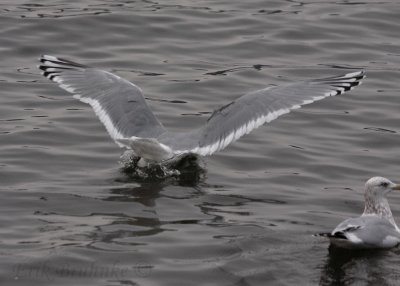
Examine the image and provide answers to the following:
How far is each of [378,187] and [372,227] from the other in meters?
0.66

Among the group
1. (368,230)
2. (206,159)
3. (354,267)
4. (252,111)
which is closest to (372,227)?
(368,230)

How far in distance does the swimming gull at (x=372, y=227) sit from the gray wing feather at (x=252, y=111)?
1471 mm

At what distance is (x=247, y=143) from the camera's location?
1048 centimetres

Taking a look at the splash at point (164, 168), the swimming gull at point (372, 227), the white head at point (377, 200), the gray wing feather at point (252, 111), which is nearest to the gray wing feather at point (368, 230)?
the swimming gull at point (372, 227)

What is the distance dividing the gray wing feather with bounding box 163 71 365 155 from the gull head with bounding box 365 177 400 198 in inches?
54.6

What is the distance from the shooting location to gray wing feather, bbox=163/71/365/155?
9.22m

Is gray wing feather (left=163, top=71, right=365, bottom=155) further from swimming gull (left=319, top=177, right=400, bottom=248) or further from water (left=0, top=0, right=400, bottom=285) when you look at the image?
swimming gull (left=319, top=177, right=400, bottom=248)

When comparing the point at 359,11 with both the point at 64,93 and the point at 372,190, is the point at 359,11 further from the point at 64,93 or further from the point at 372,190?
the point at 372,190

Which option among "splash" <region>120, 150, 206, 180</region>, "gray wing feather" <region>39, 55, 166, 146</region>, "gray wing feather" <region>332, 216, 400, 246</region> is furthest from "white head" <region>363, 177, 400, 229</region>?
"gray wing feather" <region>39, 55, 166, 146</region>

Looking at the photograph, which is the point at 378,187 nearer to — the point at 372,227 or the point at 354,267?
the point at 372,227

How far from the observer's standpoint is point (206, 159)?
32.8ft

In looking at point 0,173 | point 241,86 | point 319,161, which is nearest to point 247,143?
point 319,161

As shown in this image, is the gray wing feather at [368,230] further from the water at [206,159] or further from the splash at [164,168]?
the splash at [164,168]

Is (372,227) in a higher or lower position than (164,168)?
higher
